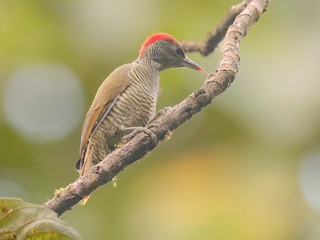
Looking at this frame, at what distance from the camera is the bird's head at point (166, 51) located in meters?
4.30

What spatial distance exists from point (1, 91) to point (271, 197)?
8.79ft

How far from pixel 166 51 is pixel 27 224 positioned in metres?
2.47

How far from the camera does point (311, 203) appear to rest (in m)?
5.52

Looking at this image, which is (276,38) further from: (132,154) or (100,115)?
(132,154)

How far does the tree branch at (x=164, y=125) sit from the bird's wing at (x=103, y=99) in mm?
811

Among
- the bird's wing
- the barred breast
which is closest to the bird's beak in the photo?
the barred breast

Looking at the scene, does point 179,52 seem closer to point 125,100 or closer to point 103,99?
point 125,100

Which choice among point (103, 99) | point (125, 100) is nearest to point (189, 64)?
point (125, 100)

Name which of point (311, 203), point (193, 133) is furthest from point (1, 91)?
point (311, 203)

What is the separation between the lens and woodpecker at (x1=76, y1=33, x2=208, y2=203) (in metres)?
3.93

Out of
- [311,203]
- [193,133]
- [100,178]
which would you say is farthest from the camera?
[193,133]

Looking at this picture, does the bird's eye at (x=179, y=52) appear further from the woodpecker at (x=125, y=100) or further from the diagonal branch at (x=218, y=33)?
the diagonal branch at (x=218, y=33)

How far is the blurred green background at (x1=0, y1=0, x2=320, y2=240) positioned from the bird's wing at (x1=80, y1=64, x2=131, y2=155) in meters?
1.23

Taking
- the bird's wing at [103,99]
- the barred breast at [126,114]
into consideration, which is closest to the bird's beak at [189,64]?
the barred breast at [126,114]
